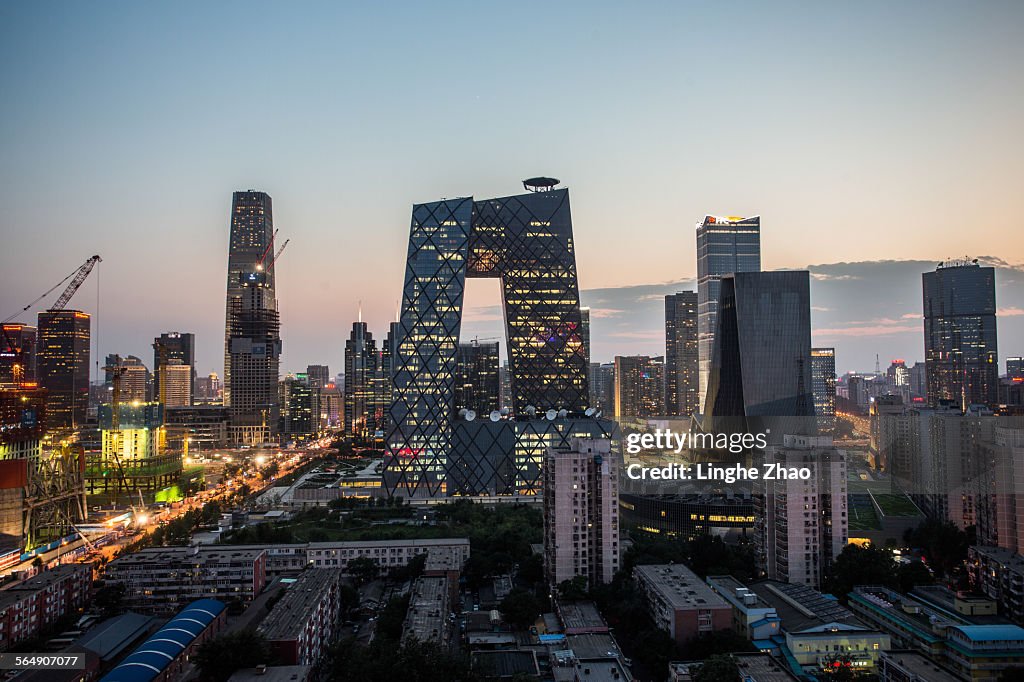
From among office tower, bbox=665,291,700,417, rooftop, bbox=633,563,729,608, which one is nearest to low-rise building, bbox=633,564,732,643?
rooftop, bbox=633,563,729,608

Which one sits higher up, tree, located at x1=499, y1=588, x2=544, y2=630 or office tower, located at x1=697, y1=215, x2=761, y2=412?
office tower, located at x1=697, y1=215, x2=761, y2=412

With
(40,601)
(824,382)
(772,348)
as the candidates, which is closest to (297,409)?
(824,382)

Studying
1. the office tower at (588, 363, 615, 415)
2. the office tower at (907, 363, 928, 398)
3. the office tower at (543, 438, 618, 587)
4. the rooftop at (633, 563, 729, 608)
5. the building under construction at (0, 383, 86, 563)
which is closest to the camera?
the rooftop at (633, 563, 729, 608)

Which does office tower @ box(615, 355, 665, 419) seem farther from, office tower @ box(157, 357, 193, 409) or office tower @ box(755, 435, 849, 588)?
office tower @ box(157, 357, 193, 409)

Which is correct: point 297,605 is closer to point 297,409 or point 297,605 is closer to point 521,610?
point 521,610

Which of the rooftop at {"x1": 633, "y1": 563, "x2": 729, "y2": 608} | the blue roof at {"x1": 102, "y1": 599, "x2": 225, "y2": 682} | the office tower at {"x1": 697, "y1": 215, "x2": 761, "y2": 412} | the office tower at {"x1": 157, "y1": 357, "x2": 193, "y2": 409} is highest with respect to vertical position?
the office tower at {"x1": 697, "y1": 215, "x2": 761, "y2": 412}

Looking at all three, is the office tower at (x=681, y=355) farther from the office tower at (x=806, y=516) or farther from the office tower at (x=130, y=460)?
the office tower at (x=806, y=516)
